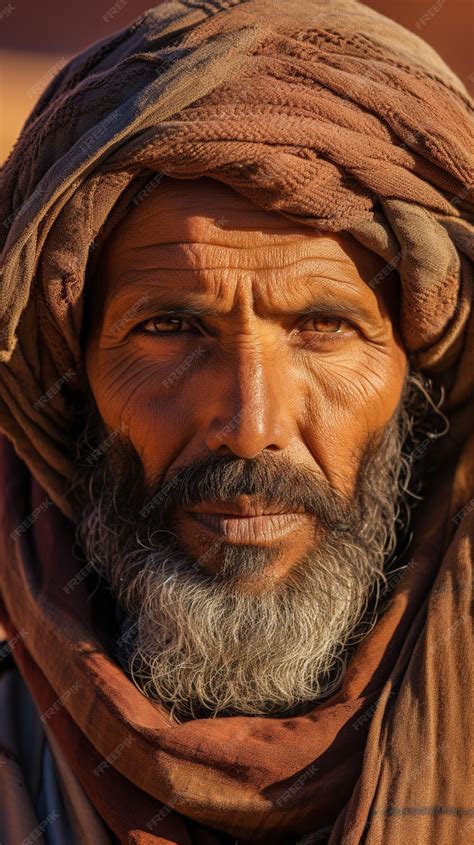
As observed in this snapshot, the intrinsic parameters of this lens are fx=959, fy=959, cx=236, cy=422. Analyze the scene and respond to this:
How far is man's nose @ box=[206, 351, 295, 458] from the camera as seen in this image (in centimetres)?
216

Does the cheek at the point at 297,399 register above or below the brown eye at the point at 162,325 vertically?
below

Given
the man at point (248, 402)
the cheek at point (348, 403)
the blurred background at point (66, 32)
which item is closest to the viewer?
the man at point (248, 402)

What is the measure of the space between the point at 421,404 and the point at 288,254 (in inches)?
26.2

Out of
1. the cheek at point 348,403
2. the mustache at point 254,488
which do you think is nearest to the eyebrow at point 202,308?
the cheek at point 348,403

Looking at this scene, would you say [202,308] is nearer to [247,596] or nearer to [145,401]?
[145,401]

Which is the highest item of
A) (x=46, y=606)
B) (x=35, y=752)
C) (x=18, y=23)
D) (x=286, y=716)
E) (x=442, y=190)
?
(x=18, y=23)

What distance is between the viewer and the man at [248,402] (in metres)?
2.09

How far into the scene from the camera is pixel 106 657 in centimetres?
234

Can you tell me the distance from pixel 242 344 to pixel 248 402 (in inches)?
6.2

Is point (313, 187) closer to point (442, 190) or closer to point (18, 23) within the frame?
point (442, 190)

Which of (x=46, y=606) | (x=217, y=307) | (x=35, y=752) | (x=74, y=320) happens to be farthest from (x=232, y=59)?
(x=35, y=752)

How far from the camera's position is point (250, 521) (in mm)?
2266

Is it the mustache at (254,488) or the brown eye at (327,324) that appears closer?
the mustache at (254,488)

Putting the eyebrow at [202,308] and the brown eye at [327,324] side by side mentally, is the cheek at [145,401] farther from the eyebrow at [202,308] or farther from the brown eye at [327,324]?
the brown eye at [327,324]
